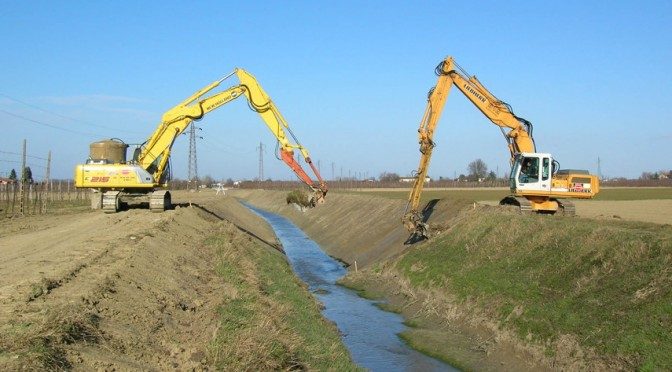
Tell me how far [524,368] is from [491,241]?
916 centimetres

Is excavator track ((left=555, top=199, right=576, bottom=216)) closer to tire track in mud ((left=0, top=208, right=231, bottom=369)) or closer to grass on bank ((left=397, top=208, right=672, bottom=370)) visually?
grass on bank ((left=397, top=208, right=672, bottom=370))

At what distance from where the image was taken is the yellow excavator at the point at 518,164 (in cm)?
2908

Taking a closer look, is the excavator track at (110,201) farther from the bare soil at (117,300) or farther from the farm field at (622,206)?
the farm field at (622,206)

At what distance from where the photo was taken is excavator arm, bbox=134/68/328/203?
100.0 feet

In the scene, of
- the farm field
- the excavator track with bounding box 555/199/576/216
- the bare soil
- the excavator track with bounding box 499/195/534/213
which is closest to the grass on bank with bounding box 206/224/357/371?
the bare soil

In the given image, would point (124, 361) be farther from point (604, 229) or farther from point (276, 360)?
point (604, 229)

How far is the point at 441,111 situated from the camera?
29469 mm

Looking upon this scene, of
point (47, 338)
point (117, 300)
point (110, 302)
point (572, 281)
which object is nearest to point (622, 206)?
point (572, 281)

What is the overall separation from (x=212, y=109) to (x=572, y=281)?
2085cm

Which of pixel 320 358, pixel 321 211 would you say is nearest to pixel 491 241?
pixel 320 358

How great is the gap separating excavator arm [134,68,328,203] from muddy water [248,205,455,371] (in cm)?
476

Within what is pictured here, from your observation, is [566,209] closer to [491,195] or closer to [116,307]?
[116,307]

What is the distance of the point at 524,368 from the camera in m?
14.4

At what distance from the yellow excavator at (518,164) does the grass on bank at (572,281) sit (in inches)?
188
